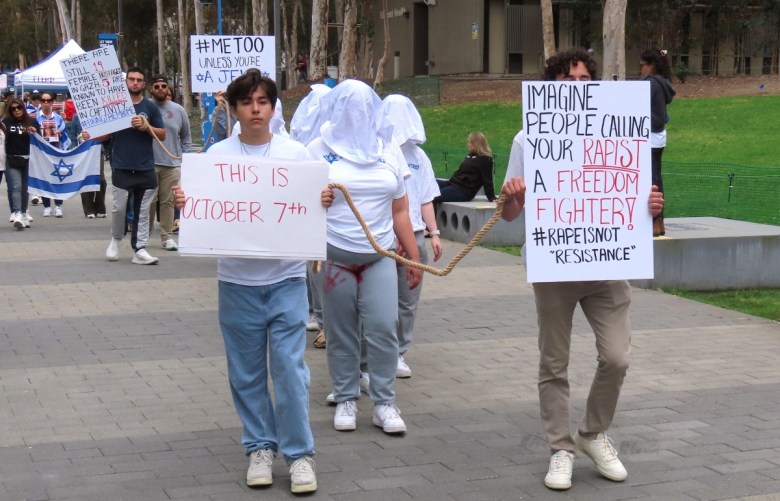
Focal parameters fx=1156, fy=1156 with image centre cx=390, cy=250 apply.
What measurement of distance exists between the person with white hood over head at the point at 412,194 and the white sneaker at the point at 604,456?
206 cm

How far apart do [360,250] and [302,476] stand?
1.34 metres

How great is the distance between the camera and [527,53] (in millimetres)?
48656

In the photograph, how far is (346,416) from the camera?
239 inches

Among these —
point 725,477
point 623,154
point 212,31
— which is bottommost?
point 725,477

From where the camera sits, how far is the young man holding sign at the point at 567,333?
16.9ft

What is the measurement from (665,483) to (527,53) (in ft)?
146

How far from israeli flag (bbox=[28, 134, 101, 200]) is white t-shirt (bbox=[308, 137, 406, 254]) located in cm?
1178

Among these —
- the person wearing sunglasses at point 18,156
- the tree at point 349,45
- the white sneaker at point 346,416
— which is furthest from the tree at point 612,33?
the tree at point 349,45

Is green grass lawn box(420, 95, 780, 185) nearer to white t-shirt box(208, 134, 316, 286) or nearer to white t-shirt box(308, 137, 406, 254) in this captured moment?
white t-shirt box(308, 137, 406, 254)

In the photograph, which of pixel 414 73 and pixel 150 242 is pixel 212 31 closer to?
pixel 414 73

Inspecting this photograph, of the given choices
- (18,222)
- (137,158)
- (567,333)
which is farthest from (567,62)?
(18,222)


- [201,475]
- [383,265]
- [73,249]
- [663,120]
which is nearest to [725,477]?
[383,265]

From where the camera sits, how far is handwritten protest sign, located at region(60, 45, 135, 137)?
11.9 meters

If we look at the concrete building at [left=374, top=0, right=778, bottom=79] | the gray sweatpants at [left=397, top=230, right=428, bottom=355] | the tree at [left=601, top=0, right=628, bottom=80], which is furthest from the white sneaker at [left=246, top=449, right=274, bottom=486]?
the concrete building at [left=374, top=0, right=778, bottom=79]
